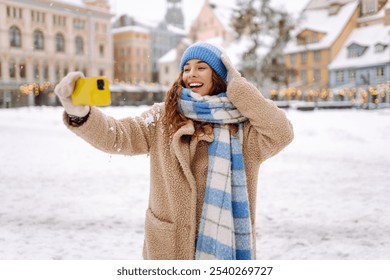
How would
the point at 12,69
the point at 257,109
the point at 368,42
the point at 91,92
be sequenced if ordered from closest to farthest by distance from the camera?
the point at 91,92, the point at 257,109, the point at 12,69, the point at 368,42

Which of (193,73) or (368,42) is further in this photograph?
(368,42)

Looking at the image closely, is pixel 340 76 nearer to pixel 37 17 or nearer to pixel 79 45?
pixel 79 45

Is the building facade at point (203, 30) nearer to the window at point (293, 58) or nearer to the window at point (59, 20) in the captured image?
the window at point (59, 20)

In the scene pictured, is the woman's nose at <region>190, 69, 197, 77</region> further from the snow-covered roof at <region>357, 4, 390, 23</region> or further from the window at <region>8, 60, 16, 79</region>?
the snow-covered roof at <region>357, 4, 390, 23</region>

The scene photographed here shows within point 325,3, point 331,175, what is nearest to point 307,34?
point 325,3

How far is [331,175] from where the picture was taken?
12.9 feet

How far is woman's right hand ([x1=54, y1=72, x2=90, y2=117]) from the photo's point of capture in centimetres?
94

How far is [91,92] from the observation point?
3.04 ft

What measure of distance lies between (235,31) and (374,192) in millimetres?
1799

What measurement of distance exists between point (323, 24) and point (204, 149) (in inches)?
118

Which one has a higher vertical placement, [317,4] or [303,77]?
[317,4]

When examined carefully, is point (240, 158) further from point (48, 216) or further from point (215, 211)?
point (48, 216)

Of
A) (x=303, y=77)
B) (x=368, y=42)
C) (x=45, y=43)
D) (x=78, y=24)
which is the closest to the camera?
(x=45, y=43)

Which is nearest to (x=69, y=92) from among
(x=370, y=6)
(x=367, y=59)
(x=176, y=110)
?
(x=176, y=110)
